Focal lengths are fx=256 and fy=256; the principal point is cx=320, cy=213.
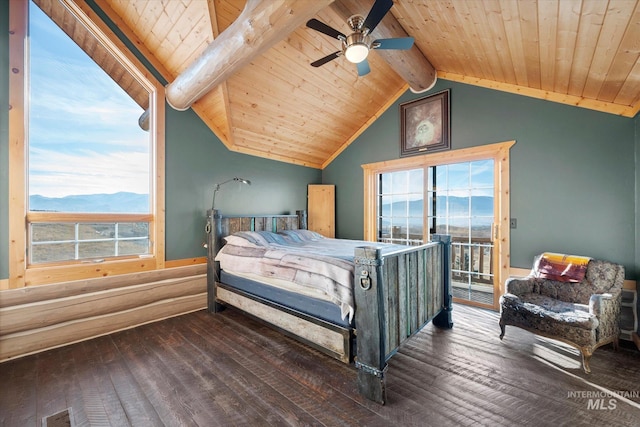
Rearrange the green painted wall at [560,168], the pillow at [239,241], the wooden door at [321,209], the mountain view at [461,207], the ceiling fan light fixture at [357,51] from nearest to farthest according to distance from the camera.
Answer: the ceiling fan light fixture at [357,51], the green painted wall at [560,168], the pillow at [239,241], the mountain view at [461,207], the wooden door at [321,209]

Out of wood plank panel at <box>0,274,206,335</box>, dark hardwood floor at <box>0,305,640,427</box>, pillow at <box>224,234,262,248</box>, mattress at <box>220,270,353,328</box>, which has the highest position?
pillow at <box>224,234,262,248</box>

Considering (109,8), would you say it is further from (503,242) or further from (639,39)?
(503,242)

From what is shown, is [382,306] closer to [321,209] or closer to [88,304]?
[88,304]

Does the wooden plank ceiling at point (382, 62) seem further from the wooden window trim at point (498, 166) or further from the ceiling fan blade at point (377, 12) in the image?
the wooden window trim at point (498, 166)

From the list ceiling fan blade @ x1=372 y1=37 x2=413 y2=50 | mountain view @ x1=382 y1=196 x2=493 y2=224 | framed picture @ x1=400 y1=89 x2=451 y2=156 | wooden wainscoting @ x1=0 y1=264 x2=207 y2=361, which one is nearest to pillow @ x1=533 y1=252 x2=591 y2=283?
mountain view @ x1=382 y1=196 x2=493 y2=224

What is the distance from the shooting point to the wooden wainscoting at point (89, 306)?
2.38 metres

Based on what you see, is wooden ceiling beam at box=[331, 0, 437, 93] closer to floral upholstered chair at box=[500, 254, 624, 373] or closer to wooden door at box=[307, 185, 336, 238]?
wooden door at box=[307, 185, 336, 238]

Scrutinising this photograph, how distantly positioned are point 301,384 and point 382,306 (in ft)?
2.95

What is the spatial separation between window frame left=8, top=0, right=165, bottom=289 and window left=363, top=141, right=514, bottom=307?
337 cm

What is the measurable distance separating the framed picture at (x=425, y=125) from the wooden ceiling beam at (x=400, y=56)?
25cm

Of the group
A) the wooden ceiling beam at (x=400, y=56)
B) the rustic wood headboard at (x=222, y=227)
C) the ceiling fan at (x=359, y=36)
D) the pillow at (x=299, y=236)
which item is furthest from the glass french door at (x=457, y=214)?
the ceiling fan at (x=359, y=36)

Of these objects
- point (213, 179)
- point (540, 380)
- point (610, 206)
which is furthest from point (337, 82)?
point (540, 380)

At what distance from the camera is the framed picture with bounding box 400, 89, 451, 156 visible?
391cm

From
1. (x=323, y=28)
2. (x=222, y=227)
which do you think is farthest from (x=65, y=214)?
(x=323, y=28)
